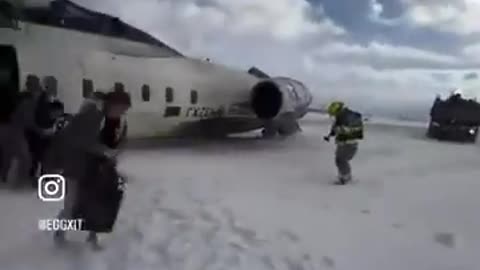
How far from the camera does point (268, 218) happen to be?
7.77 feet

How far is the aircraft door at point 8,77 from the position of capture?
284cm

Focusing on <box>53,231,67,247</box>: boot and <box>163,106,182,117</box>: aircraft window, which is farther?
<box>163,106,182,117</box>: aircraft window

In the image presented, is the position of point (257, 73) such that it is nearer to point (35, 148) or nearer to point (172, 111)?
point (172, 111)

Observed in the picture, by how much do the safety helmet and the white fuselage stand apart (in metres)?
1.34

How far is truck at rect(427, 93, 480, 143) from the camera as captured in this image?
19.2ft

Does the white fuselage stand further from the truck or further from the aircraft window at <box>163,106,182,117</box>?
the truck

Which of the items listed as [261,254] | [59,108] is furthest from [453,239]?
[59,108]

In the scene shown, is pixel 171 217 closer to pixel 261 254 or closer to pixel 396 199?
pixel 261 254

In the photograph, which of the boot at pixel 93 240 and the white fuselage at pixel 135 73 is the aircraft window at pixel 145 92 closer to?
the white fuselage at pixel 135 73

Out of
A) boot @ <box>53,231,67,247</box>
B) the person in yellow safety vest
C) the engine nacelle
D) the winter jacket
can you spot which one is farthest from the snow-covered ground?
the engine nacelle

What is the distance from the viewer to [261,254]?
6.37 feet

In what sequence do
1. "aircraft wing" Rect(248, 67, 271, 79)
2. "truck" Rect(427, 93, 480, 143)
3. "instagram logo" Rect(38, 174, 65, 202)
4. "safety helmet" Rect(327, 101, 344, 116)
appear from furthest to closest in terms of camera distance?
"truck" Rect(427, 93, 480, 143) → "aircraft wing" Rect(248, 67, 271, 79) → "safety helmet" Rect(327, 101, 344, 116) → "instagram logo" Rect(38, 174, 65, 202)

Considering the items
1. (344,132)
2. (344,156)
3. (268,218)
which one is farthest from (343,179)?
(268,218)

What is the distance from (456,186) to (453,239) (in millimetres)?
1058
